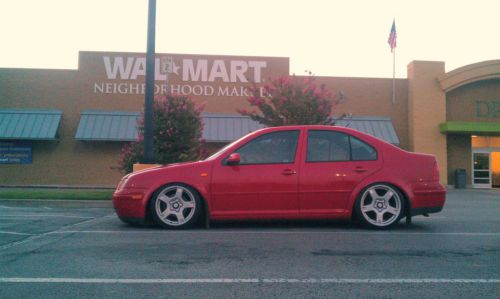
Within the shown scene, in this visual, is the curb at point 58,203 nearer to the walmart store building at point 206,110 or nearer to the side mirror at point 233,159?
the side mirror at point 233,159

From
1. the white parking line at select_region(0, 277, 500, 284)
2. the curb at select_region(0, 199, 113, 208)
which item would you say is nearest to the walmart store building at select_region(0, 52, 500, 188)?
the curb at select_region(0, 199, 113, 208)

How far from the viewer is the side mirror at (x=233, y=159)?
6.30 m

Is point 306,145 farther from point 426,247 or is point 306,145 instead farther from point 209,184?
point 426,247

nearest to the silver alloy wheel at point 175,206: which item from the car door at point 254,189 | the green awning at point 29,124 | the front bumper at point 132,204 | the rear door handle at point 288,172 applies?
the front bumper at point 132,204

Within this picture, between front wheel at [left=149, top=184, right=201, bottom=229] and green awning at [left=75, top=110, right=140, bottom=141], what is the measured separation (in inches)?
686

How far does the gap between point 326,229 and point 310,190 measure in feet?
2.01

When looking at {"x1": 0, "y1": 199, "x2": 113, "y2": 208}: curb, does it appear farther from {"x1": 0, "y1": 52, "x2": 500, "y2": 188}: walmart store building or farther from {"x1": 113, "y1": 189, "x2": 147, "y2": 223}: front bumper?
{"x1": 0, "y1": 52, "x2": 500, "y2": 188}: walmart store building

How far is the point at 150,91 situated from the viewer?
1083 centimetres

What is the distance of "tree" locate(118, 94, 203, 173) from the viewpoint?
1488cm

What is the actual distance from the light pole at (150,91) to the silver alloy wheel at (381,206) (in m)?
5.71

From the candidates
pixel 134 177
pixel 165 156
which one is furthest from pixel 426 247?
pixel 165 156

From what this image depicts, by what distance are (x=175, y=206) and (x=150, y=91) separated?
512 centimetres

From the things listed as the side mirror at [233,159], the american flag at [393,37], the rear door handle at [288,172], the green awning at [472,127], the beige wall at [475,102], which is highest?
the american flag at [393,37]

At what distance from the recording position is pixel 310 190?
20.9 ft
